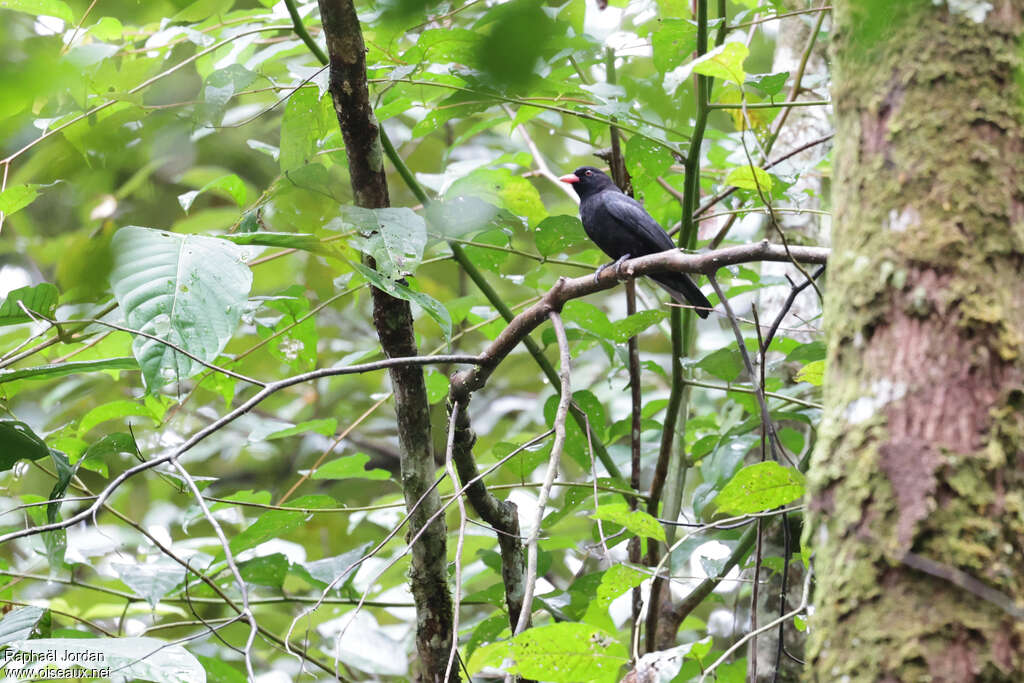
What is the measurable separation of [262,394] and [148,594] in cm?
119

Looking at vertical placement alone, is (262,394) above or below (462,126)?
below

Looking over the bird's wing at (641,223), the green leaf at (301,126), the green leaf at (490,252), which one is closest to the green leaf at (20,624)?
the green leaf at (301,126)

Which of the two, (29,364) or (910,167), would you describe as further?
(29,364)

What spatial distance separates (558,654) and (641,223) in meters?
2.84

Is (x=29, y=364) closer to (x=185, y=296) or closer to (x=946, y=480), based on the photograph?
(x=185, y=296)

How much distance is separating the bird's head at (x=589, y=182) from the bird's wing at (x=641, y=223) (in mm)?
384

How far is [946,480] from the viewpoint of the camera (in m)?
1.03

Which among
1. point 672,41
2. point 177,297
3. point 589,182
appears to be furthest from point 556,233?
point 589,182

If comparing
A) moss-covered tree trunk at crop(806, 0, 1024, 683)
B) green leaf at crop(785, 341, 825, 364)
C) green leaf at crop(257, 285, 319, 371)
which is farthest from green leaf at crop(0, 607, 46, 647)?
green leaf at crop(785, 341, 825, 364)

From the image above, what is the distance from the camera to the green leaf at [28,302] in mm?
2137

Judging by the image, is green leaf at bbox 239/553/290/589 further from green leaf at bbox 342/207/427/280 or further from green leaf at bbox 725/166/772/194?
green leaf at bbox 725/166/772/194

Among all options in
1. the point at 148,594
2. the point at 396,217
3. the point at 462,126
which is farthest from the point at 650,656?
the point at 462,126

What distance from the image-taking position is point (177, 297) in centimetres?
160

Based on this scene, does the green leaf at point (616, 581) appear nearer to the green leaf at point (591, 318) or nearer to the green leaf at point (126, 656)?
the green leaf at point (126, 656)
